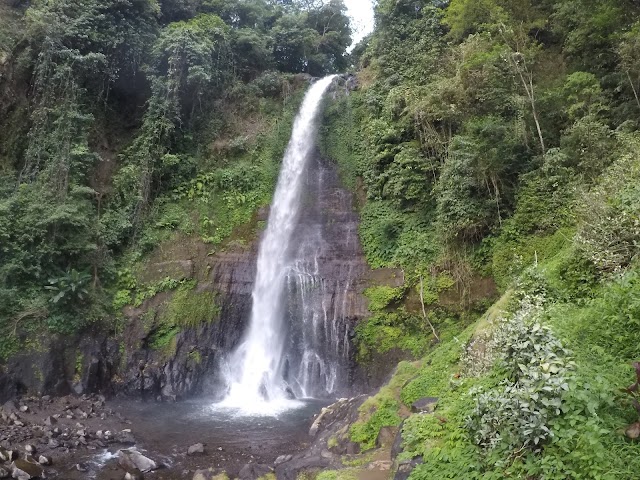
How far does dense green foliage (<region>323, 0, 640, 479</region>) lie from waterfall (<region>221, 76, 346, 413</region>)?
1.94 metres

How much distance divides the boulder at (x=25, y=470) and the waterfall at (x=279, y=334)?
211 inches

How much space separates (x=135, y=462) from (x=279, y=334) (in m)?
6.67

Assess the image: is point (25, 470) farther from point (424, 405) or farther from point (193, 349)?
point (424, 405)

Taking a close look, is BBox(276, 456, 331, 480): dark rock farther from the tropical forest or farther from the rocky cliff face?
the rocky cliff face

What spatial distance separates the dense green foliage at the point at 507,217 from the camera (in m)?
4.88

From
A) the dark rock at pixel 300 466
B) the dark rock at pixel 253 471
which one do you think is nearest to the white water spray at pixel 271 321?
the dark rock at pixel 253 471

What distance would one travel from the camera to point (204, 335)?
614 inches

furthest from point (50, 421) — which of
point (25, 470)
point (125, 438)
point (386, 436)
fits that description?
point (386, 436)

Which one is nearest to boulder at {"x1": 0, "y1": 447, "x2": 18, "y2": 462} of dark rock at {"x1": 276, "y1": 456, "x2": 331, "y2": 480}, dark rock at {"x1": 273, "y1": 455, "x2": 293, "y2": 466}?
dark rock at {"x1": 273, "y1": 455, "x2": 293, "y2": 466}

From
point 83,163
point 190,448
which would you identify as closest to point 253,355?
point 190,448

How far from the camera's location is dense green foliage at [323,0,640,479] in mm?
4875

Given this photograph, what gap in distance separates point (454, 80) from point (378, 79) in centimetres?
692

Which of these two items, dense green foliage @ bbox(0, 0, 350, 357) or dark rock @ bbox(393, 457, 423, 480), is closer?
dark rock @ bbox(393, 457, 423, 480)

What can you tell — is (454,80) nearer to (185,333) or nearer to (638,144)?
(638,144)
